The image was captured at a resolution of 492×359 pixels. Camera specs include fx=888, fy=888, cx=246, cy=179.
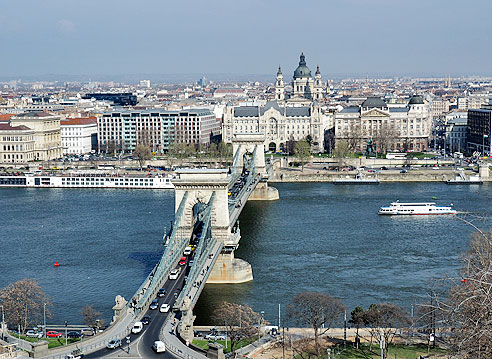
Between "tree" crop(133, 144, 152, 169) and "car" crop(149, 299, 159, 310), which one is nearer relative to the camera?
"car" crop(149, 299, 159, 310)

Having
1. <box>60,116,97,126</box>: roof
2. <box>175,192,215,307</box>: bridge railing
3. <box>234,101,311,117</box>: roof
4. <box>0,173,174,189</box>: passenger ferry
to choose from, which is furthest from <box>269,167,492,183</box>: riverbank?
<box>175,192,215,307</box>: bridge railing

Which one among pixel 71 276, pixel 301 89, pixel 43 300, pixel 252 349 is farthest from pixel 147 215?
pixel 301 89

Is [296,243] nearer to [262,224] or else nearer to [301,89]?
[262,224]

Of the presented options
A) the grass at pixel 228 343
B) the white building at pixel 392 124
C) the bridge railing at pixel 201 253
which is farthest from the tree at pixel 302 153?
the grass at pixel 228 343

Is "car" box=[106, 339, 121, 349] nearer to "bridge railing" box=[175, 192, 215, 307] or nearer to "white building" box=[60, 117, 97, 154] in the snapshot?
"bridge railing" box=[175, 192, 215, 307]

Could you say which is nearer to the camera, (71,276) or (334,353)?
(334,353)

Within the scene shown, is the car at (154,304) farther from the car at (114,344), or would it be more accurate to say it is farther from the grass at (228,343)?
the car at (114,344)
